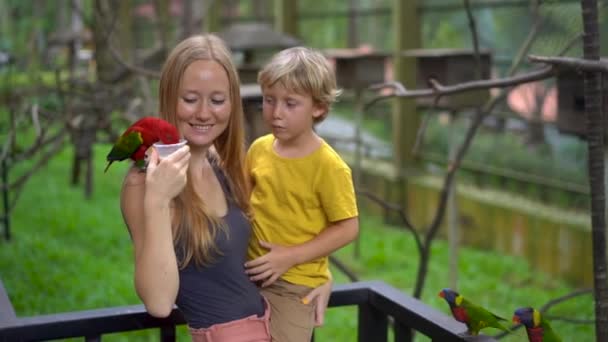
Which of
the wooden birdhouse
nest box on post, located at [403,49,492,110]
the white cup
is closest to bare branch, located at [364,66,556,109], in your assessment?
the white cup

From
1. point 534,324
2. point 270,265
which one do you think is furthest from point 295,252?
point 534,324

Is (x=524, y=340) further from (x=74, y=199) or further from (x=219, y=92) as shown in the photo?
(x=74, y=199)

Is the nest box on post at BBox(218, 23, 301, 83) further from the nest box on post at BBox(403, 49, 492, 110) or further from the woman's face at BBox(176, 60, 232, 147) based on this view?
the woman's face at BBox(176, 60, 232, 147)

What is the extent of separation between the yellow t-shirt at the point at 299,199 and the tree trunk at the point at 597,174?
447mm

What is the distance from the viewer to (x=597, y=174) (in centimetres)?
157

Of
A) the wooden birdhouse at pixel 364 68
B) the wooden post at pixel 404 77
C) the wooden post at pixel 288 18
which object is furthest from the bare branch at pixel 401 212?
the wooden post at pixel 288 18

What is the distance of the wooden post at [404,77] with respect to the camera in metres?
7.59

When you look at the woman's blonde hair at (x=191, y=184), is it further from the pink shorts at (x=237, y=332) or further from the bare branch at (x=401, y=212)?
the bare branch at (x=401, y=212)

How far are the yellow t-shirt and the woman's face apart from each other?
164mm

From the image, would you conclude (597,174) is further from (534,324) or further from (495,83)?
(495,83)

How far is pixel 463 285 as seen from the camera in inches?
208

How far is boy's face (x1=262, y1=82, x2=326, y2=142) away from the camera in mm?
1647

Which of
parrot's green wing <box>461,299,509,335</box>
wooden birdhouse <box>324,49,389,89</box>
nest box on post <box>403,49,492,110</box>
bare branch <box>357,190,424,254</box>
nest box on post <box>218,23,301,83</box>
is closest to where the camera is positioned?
parrot's green wing <box>461,299,509,335</box>

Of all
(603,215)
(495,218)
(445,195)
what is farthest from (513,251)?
(603,215)
